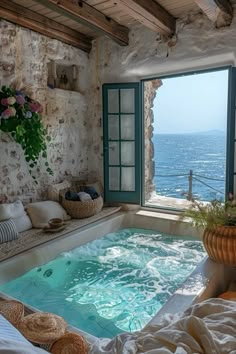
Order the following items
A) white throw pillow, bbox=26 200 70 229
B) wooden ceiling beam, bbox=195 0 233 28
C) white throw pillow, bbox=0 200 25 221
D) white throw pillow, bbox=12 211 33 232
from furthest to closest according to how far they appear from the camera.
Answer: white throw pillow, bbox=26 200 70 229 < white throw pillow, bbox=12 211 33 232 < white throw pillow, bbox=0 200 25 221 < wooden ceiling beam, bbox=195 0 233 28

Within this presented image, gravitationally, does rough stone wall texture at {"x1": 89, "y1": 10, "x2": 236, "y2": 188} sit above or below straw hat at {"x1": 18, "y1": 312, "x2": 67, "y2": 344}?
above

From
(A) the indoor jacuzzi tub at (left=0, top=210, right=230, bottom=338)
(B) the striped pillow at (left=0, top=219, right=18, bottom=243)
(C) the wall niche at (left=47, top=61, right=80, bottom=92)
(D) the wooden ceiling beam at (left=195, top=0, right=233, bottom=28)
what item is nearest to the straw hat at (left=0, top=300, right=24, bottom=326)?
(A) the indoor jacuzzi tub at (left=0, top=210, right=230, bottom=338)

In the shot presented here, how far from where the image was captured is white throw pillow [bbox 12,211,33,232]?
3.09 metres

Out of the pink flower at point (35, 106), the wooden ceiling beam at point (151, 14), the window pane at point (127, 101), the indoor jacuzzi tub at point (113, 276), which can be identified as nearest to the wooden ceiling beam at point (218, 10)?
the wooden ceiling beam at point (151, 14)

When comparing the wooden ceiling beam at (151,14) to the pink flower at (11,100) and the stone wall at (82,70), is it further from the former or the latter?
the pink flower at (11,100)

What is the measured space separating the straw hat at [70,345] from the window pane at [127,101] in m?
3.21

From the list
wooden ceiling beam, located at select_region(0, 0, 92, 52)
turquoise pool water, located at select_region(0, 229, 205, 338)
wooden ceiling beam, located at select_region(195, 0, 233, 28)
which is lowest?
turquoise pool water, located at select_region(0, 229, 205, 338)

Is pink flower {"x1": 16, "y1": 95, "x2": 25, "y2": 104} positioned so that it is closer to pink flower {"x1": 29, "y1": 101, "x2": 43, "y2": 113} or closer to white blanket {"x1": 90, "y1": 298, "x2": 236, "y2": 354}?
pink flower {"x1": 29, "y1": 101, "x2": 43, "y2": 113}

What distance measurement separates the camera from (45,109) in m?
3.75

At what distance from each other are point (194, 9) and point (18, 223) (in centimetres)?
315

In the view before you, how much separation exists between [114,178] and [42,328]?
2.97m

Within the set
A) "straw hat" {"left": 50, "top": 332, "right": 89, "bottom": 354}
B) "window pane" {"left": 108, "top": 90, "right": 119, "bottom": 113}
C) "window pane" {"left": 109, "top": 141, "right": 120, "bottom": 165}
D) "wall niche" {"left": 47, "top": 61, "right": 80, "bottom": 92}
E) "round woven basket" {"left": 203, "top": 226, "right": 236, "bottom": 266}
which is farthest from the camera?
"window pane" {"left": 109, "top": 141, "right": 120, "bottom": 165}

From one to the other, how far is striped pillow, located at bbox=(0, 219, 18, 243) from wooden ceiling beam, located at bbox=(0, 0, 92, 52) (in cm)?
218

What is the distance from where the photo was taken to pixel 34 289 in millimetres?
2363
